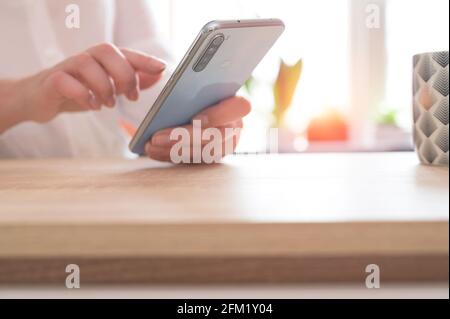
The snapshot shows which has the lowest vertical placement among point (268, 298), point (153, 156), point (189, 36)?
point (268, 298)

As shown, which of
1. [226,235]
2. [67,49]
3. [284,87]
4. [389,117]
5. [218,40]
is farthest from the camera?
[389,117]

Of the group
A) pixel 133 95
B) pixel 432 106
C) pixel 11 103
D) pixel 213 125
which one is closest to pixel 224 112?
pixel 213 125

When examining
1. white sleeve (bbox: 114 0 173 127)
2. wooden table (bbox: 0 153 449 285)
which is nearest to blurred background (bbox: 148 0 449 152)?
white sleeve (bbox: 114 0 173 127)

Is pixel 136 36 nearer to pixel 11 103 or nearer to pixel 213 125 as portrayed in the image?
pixel 11 103

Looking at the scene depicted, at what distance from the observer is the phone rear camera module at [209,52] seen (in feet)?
2.25

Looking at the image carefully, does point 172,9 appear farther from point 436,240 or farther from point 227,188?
point 436,240

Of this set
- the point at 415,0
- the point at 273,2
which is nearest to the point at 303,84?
the point at 273,2

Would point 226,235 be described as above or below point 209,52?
below

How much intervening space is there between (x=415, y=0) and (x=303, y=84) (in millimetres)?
601

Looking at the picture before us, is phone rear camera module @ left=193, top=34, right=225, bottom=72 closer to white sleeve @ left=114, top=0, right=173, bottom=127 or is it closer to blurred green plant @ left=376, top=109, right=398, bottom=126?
white sleeve @ left=114, top=0, right=173, bottom=127

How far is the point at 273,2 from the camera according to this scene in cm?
267

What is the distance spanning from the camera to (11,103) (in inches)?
42.6

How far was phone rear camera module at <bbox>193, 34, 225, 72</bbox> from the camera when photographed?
69cm

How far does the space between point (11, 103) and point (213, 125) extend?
0.41 metres
